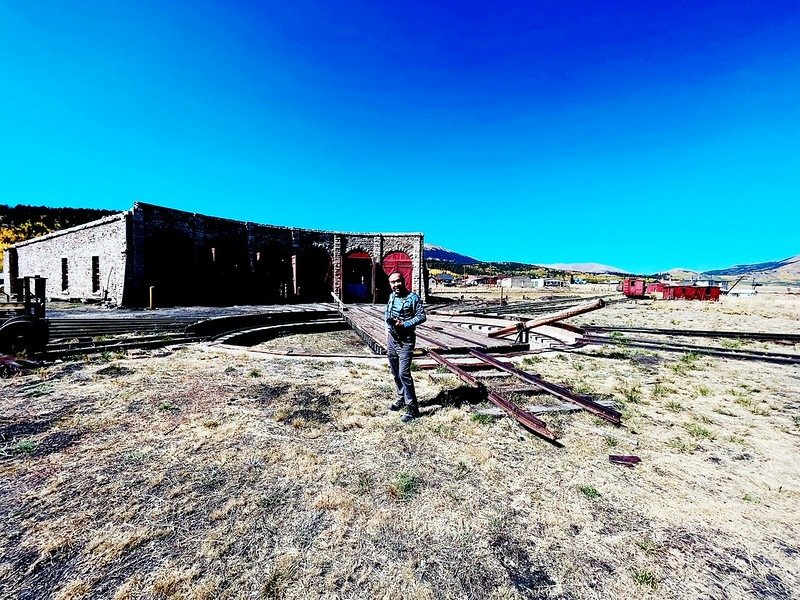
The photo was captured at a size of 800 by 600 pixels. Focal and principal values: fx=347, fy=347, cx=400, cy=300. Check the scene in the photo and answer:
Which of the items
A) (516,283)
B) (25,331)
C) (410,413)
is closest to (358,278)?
A: (25,331)

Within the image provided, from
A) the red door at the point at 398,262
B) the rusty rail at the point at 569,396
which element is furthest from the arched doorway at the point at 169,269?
the rusty rail at the point at 569,396

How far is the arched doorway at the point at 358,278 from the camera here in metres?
26.7

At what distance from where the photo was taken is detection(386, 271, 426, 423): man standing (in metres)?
4.72

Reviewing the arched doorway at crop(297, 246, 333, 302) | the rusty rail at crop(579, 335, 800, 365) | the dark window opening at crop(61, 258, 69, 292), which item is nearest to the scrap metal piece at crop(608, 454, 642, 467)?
the rusty rail at crop(579, 335, 800, 365)

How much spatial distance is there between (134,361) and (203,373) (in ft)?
6.59

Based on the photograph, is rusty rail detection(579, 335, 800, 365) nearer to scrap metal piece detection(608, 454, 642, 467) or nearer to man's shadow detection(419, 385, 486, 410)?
man's shadow detection(419, 385, 486, 410)

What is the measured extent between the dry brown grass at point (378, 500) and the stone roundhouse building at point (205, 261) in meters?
15.4

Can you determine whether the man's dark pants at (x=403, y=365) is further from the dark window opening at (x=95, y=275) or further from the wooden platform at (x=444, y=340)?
the dark window opening at (x=95, y=275)

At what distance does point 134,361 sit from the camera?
7375 mm

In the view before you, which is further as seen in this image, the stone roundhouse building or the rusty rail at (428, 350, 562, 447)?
the stone roundhouse building

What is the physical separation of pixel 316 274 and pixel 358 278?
3.44 meters

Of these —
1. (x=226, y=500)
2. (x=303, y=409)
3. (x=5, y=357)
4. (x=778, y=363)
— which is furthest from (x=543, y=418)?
(x=5, y=357)

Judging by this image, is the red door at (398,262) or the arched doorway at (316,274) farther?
the red door at (398,262)

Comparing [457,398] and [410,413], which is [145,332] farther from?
A: [457,398]
